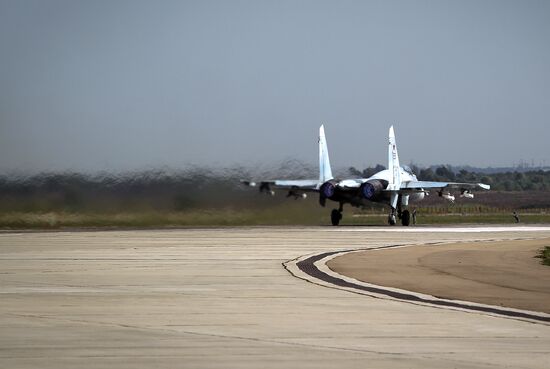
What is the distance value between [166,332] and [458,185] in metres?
63.5

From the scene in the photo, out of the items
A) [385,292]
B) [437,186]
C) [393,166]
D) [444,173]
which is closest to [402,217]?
[437,186]

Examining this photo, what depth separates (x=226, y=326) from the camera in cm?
1677

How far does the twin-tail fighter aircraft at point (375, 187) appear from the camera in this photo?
75375mm

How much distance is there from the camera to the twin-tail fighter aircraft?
7538 centimetres

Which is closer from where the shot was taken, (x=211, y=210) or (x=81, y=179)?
(x=81, y=179)

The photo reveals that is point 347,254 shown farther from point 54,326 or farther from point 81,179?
point 81,179

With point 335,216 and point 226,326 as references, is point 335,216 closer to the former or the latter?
point 335,216

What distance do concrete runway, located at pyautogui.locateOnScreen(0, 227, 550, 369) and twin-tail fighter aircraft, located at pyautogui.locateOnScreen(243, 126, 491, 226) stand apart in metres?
45.3

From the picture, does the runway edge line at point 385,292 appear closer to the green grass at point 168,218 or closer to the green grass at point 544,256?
the green grass at point 544,256

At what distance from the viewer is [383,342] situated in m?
15.0

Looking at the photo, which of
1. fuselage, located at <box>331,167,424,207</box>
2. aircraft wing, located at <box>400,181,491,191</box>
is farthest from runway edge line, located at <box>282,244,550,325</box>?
aircraft wing, located at <box>400,181,491,191</box>

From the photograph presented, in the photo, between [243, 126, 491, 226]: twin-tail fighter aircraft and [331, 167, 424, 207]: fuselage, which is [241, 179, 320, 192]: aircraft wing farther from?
[331, 167, 424, 207]: fuselage

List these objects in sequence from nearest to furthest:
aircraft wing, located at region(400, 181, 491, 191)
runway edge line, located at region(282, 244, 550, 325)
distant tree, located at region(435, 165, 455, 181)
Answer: runway edge line, located at region(282, 244, 550, 325) < aircraft wing, located at region(400, 181, 491, 191) < distant tree, located at region(435, 165, 455, 181)

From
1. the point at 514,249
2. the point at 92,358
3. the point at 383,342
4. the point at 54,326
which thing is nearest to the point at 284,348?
the point at 383,342
